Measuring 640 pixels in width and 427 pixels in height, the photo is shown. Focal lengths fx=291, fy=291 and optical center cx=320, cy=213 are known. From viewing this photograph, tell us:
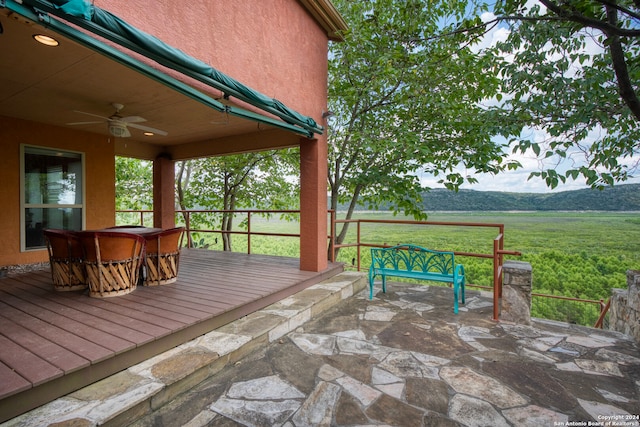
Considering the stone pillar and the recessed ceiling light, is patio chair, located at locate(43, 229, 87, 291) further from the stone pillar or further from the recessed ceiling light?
the stone pillar

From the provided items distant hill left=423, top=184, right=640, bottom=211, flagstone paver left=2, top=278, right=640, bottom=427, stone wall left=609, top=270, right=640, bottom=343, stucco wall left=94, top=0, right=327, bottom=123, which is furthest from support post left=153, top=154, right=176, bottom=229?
stone wall left=609, top=270, right=640, bottom=343

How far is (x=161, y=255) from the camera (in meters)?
3.53

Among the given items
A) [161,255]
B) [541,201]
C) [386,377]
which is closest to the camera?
[386,377]

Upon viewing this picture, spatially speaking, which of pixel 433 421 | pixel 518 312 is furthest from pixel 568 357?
pixel 433 421

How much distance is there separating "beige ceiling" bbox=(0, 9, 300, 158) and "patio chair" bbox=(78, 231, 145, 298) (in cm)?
144

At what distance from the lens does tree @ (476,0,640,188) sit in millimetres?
2686

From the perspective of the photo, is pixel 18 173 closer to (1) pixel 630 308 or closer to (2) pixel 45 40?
(2) pixel 45 40

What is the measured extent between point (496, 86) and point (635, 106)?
2706 mm

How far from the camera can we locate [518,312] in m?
3.24

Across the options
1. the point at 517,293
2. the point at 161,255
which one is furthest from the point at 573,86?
the point at 161,255

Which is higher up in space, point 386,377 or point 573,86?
point 573,86

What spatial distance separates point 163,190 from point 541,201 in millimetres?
13419

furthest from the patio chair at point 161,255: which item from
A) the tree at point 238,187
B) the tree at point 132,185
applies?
Result: the tree at point 132,185

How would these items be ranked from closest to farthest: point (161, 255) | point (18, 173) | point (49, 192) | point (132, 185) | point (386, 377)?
point (386, 377) → point (161, 255) → point (18, 173) → point (49, 192) → point (132, 185)
